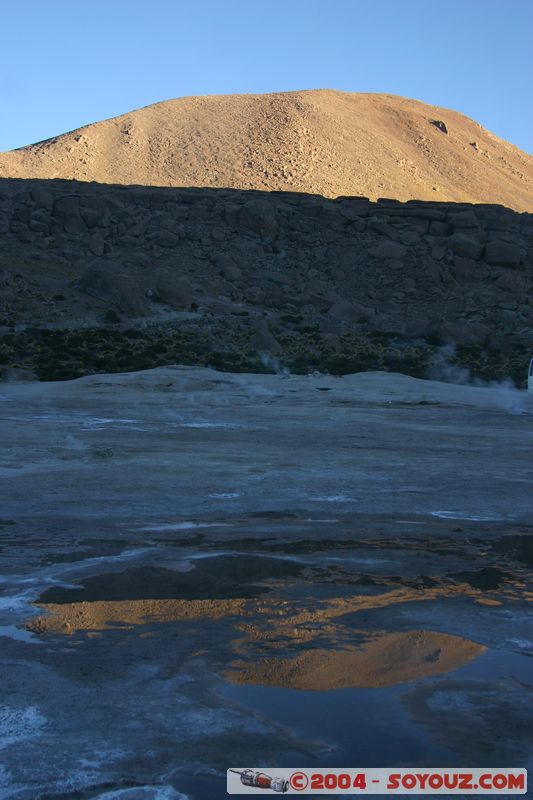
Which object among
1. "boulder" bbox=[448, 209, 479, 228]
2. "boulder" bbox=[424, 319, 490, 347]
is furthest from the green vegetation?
"boulder" bbox=[448, 209, 479, 228]

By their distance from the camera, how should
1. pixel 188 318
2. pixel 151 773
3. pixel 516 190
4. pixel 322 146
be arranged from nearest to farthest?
pixel 151 773
pixel 188 318
pixel 322 146
pixel 516 190

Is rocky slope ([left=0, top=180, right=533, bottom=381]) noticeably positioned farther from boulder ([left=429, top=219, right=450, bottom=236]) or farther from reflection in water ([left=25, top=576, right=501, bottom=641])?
reflection in water ([left=25, top=576, right=501, bottom=641])

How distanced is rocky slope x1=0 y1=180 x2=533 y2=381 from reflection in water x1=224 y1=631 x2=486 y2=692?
28.0 meters

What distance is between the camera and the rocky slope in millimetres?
40938

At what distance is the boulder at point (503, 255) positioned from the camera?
58.1 meters

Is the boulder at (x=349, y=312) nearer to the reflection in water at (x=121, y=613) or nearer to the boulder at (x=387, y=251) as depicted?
the boulder at (x=387, y=251)

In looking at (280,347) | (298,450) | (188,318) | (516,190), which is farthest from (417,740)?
(516,190)

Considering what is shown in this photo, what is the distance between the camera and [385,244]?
191 ft

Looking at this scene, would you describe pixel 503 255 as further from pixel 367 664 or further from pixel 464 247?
pixel 367 664

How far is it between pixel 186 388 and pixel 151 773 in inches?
880

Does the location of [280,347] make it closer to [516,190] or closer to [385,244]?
[385,244]

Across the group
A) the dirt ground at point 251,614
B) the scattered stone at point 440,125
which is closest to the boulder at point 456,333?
the dirt ground at point 251,614

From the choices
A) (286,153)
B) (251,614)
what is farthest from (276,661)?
(286,153)

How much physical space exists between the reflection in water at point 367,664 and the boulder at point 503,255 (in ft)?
176
